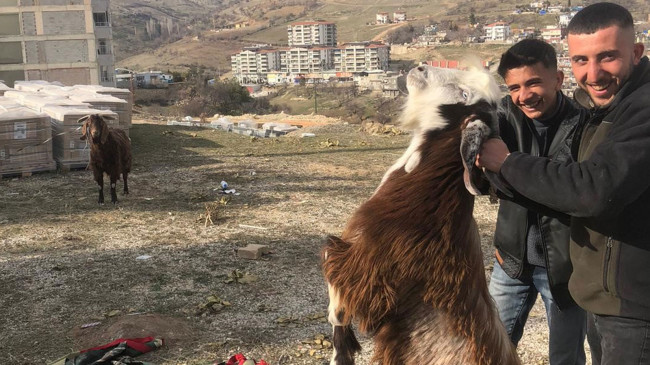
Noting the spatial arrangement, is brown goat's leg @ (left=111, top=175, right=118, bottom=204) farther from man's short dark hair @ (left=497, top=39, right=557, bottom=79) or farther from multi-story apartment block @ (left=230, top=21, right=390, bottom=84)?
multi-story apartment block @ (left=230, top=21, right=390, bottom=84)

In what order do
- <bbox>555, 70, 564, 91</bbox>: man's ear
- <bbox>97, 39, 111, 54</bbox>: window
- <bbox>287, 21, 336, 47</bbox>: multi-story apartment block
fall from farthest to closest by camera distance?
1. <bbox>287, 21, 336, 47</bbox>: multi-story apartment block
2. <bbox>97, 39, 111, 54</bbox>: window
3. <bbox>555, 70, 564, 91</bbox>: man's ear

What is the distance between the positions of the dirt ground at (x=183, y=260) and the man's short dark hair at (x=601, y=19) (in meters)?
3.47

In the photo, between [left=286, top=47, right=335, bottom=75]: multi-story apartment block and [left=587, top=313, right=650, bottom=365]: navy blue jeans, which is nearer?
[left=587, top=313, right=650, bottom=365]: navy blue jeans

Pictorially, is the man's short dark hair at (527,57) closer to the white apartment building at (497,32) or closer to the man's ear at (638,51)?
the man's ear at (638,51)

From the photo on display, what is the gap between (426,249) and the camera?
1833 mm

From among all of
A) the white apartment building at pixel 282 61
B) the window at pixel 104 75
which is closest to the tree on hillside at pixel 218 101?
the window at pixel 104 75

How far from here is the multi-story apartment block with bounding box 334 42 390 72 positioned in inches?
3777

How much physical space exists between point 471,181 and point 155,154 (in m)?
14.9

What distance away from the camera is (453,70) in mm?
1992

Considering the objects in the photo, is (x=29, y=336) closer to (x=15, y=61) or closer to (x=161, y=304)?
(x=161, y=304)

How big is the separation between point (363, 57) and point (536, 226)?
324 ft

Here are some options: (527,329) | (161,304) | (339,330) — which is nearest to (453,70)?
(339,330)

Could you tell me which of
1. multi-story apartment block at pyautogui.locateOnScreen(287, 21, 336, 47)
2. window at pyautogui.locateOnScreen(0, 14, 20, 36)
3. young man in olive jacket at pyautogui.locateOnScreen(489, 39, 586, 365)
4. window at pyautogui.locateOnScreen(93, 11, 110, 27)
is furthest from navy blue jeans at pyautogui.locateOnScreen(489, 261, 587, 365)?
multi-story apartment block at pyautogui.locateOnScreen(287, 21, 336, 47)

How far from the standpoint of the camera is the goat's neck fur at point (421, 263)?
1.84m
